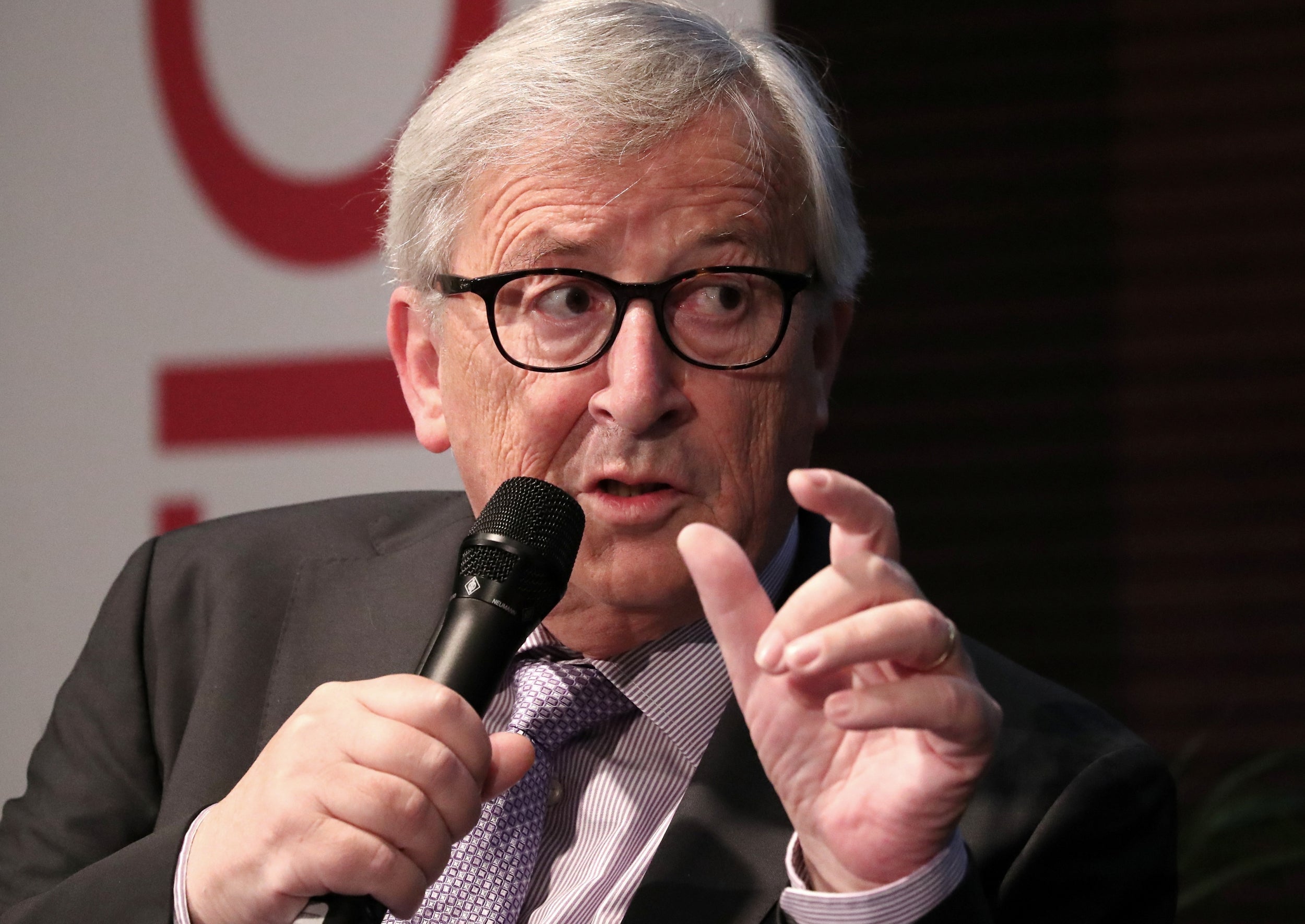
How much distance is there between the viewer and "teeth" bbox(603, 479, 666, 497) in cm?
153

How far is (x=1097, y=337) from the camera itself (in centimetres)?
360

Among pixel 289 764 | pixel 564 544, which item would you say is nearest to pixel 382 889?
pixel 289 764

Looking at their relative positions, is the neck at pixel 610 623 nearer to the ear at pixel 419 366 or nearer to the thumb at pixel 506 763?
the ear at pixel 419 366

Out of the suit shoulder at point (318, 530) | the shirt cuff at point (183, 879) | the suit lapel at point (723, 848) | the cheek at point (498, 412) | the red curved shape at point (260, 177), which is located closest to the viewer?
the shirt cuff at point (183, 879)

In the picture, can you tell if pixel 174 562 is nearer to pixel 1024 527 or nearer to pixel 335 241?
pixel 335 241

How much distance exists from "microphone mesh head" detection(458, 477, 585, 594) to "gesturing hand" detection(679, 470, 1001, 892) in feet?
0.48

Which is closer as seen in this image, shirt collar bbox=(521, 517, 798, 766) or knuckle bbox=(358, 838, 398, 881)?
knuckle bbox=(358, 838, 398, 881)

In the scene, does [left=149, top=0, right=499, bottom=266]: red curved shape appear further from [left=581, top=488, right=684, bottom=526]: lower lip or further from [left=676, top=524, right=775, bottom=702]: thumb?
[left=676, top=524, right=775, bottom=702]: thumb

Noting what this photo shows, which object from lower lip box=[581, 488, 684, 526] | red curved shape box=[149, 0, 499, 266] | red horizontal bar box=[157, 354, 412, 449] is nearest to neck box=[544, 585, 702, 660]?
lower lip box=[581, 488, 684, 526]

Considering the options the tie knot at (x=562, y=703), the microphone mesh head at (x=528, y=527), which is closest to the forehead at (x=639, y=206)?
the microphone mesh head at (x=528, y=527)

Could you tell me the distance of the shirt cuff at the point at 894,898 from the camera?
1.18 metres

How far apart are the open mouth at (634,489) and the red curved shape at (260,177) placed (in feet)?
4.13

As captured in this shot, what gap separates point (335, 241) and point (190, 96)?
47 cm

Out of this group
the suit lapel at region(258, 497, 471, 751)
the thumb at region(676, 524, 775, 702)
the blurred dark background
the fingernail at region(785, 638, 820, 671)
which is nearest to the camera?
the fingernail at region(785, 638, 820, 671)
